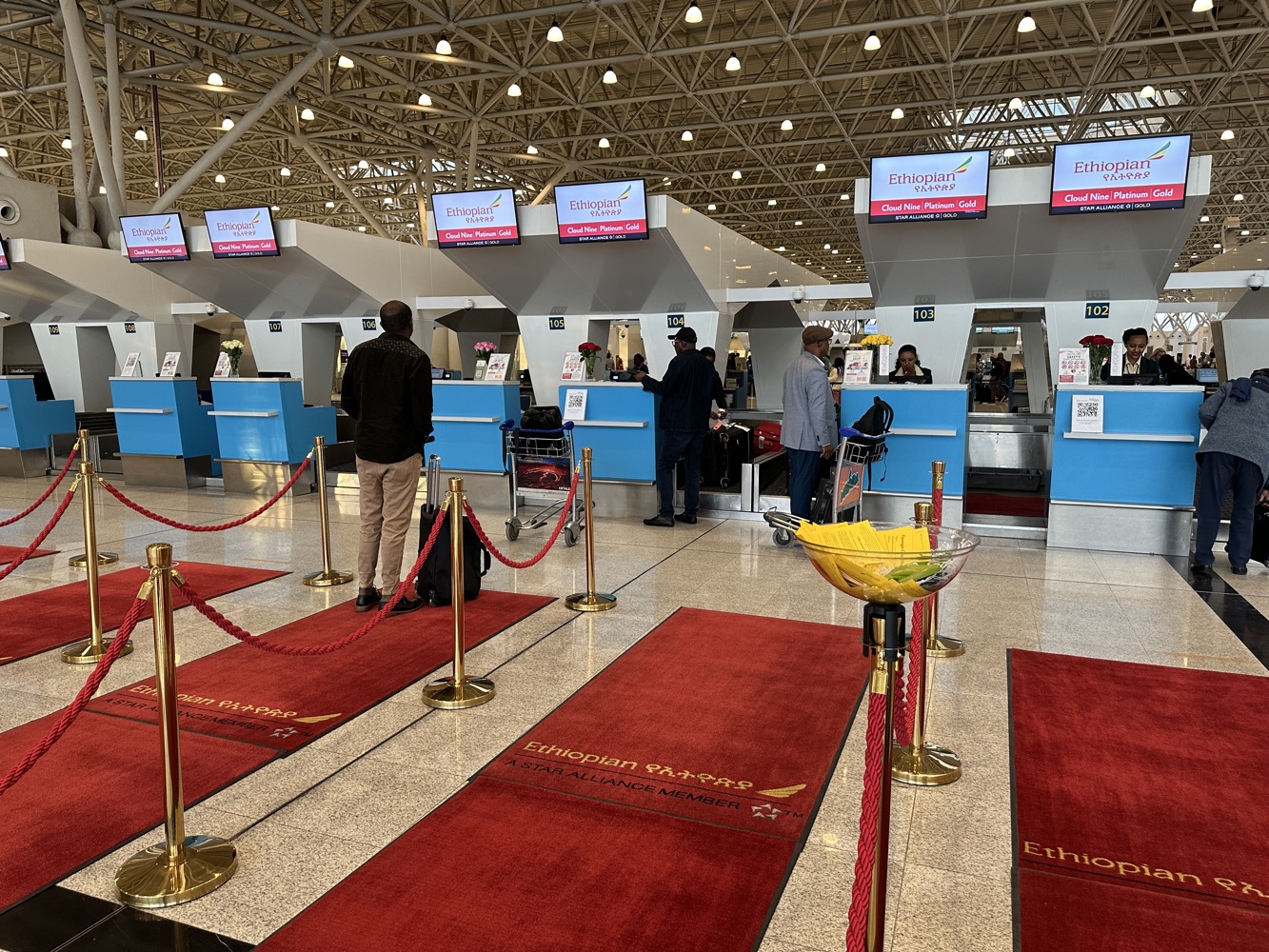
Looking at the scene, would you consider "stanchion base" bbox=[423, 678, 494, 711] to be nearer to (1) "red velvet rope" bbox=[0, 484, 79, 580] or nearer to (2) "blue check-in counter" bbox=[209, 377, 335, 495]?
(1) "red velvet rope" bbox=[0, 484, 79, 580]

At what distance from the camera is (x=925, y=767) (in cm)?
294

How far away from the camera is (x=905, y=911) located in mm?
2191

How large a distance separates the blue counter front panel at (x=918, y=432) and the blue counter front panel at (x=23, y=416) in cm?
974

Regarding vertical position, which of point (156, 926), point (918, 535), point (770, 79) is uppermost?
point (770, 79)

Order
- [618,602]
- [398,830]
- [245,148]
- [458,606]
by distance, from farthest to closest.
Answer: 1. [245,148]
2. [618,602]
3. [458,606]
4. [398,830]

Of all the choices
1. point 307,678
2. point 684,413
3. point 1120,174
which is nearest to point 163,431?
point 684,413

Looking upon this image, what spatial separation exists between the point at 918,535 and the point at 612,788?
1415mm

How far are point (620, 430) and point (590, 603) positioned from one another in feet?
10.5

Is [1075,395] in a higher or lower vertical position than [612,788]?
higher

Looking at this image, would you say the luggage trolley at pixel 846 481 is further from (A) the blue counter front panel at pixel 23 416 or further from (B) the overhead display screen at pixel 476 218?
(A) the blue counter front panel at pixel 23 416

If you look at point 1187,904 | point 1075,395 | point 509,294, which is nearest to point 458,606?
point 1187,904

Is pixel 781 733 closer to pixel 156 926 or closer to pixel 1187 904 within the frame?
pixel 1187 904

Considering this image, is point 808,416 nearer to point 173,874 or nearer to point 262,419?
point 173,874

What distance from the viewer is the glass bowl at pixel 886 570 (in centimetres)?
171
